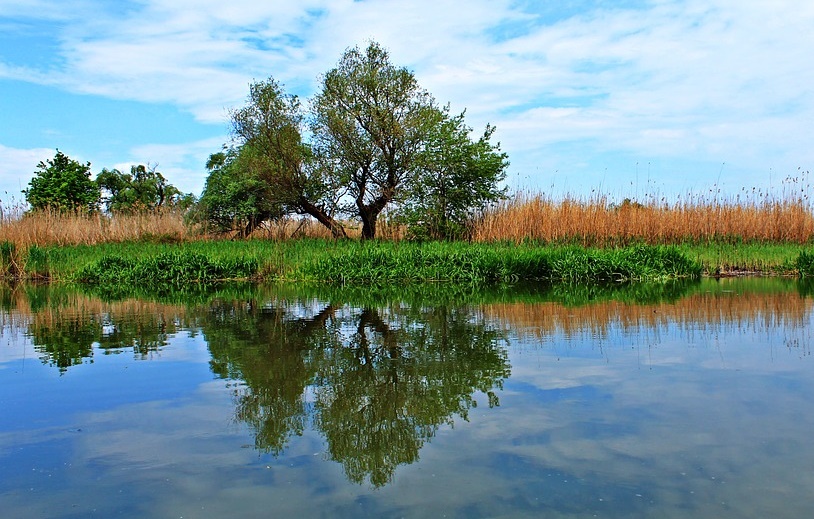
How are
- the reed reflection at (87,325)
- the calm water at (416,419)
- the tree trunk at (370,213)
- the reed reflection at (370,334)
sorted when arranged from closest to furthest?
the calm water at (416,419) → the reed reflection at (370,334) → the reed reflection at (87,325) → the tree trunk at (370,213)

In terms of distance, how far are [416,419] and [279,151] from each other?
66.3 feet

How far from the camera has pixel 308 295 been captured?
13883 mm

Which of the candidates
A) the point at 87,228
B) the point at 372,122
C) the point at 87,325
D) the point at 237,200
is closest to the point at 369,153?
the point at 372,122

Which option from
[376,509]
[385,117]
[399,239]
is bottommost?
[376,509]

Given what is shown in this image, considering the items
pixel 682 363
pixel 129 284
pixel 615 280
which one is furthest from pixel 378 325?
pixel 129 284

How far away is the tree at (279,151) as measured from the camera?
23.8 m

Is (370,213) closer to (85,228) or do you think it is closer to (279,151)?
(279,151)

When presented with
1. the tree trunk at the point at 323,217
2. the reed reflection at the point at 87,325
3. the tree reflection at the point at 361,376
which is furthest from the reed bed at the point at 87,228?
the tree reflection at the point at 361,376

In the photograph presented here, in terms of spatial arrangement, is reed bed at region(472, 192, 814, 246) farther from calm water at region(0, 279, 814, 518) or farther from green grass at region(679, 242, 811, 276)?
calm water at region(0, 279, 814, 518)

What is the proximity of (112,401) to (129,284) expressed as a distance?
13.0 meters

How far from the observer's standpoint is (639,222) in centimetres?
2034

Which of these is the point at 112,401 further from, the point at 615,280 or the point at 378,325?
the point at 615,280

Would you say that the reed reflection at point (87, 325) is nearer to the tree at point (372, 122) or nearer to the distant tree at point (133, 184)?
the tree at point (372, 122)

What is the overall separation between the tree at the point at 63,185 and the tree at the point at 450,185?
1971 cm
